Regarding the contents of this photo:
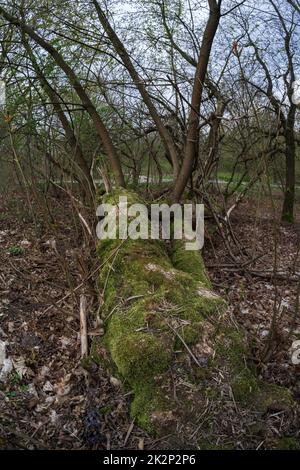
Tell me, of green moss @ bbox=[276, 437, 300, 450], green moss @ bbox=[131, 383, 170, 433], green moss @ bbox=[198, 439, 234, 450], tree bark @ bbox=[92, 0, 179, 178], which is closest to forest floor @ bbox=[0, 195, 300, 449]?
green moss @ bbox=[131, 383, 170, 433]

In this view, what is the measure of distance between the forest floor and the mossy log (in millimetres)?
144

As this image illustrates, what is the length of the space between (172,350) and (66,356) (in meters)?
0.93

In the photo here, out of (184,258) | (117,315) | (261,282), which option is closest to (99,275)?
(117,315)

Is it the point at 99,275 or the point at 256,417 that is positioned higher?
the point at 99,275

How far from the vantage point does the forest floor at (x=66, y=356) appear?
2.24m

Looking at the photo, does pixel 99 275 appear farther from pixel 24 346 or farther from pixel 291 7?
pixel 291 7

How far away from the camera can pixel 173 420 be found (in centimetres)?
223

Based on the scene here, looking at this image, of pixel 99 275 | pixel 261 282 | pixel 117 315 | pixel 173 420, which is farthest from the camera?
pixel 261 282

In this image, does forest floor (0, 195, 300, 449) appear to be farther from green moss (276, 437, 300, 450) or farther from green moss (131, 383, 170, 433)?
green moss (276, 437, 300, 450)

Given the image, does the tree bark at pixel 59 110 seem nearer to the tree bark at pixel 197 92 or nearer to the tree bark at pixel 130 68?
the tree bark at pixel 130 68

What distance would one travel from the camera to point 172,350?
Result: 8.39 feet

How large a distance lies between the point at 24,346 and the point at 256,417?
180 cm

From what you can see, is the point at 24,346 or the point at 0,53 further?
the point at 0,53

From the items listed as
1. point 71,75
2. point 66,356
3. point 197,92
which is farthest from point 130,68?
point 66,356
